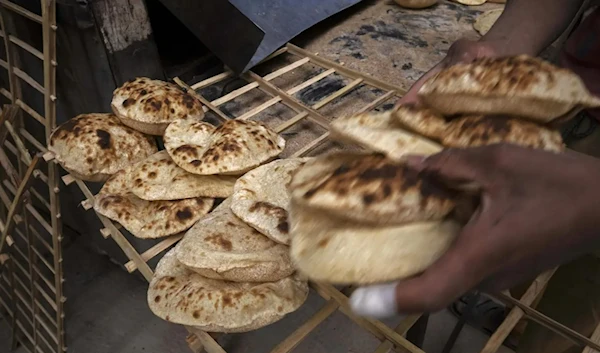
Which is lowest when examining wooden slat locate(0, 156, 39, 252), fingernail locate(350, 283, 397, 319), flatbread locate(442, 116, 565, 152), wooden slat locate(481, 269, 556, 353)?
wooden slat locate(0, 156, 39, 252)

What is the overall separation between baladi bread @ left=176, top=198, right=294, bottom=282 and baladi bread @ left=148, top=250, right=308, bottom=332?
0.11ft

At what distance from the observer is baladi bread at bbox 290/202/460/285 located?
852mm

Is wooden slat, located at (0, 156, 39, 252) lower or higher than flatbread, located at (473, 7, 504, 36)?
lower

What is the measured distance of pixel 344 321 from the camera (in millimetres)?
3195

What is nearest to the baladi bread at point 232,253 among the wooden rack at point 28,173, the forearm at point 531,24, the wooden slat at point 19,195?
the forearm at point 531,24

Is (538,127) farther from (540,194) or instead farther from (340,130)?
(340,130)

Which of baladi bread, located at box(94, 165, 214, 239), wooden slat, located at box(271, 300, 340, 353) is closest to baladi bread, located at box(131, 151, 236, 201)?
baladi bread, located at box(94, 165, 214, 239)

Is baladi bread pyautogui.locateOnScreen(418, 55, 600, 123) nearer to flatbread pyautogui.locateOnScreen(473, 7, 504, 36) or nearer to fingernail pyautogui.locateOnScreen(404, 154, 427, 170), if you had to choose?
fingernail pyautogui.locateOnScreen(404, 154, 427, 170)

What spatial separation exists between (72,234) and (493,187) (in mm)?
4115

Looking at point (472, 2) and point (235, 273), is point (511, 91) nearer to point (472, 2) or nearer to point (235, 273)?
point (235, 273)

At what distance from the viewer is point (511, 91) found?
97 cm

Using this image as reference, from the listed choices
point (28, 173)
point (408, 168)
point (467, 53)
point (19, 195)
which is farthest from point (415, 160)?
point (19, 195)

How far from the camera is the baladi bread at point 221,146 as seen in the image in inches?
64.9

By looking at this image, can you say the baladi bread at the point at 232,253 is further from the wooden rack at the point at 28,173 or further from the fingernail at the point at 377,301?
the wooden rack at the point at 28,173
